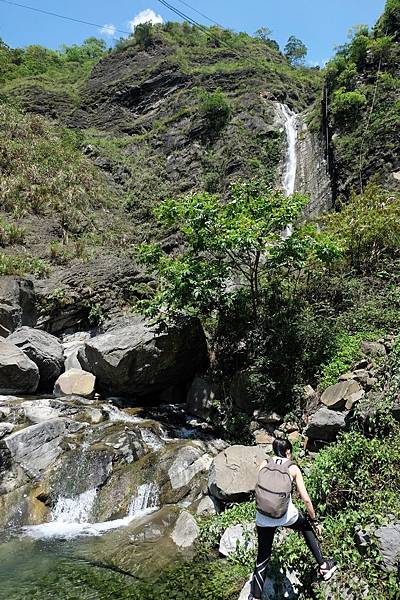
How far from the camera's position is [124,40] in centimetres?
4481

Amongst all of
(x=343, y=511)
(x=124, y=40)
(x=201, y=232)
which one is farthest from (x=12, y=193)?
(x=124, y=40)

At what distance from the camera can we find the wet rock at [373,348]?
27.3 ft

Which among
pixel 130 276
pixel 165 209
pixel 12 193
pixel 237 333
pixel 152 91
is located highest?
pixel 152 91

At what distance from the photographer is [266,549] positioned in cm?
442

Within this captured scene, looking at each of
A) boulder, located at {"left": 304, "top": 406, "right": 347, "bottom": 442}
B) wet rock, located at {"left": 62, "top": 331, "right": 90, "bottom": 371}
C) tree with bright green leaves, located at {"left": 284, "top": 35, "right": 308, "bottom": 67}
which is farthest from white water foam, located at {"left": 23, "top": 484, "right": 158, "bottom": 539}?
tree with bright green leaves, located at {"left": 284, "top": 35, "right": 308, "bottom": 67}

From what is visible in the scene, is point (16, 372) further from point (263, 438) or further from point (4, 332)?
point (263, 438)

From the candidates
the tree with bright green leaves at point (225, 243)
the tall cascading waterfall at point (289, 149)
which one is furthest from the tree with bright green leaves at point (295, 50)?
the tree with bright green leaves at point (225, 243)

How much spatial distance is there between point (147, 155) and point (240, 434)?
2595 centimetres

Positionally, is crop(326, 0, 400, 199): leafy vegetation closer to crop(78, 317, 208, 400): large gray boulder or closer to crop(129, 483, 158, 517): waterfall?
crop(78, 317, 208, 400): large gray boulder

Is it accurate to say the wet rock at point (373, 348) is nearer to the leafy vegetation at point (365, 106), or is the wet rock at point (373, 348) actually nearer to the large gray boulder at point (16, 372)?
the large gray boulder at point (16, 372)

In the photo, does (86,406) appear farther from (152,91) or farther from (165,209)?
(152,91)

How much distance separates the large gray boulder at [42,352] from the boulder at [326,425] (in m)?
7.11

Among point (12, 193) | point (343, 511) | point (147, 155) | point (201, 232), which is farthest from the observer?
point (147, 155)

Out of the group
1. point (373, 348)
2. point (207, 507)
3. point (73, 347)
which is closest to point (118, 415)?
point (73, 347)
